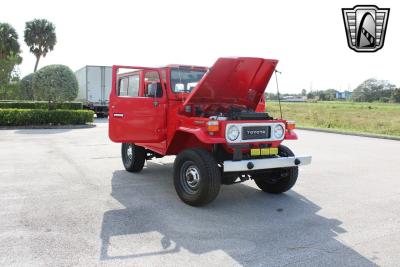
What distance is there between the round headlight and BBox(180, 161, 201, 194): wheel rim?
626 mm

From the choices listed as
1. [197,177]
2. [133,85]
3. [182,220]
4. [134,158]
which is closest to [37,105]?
[134,158]

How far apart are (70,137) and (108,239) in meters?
10.7

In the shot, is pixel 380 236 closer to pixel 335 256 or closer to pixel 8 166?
pixel 335 256

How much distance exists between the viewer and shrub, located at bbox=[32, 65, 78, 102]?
2009cm

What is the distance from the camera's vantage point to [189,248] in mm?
4090

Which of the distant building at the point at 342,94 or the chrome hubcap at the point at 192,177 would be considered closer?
the chrome hubcap at the point at 192,177

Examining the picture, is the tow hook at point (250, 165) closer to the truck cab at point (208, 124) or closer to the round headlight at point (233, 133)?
the truck cab at point (208, 124)

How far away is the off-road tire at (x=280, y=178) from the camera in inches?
239

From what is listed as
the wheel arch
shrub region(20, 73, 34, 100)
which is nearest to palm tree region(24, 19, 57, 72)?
shrub region(20, 73, 34, 100)

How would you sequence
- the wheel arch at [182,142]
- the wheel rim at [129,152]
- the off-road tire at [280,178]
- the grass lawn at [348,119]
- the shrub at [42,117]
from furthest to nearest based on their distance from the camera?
the grass lawn at [348,119]
the shrub at [42,117]
the wheel rim at [129,152]
the wheel arch at [182,142]
the off-road tire at [280,178]

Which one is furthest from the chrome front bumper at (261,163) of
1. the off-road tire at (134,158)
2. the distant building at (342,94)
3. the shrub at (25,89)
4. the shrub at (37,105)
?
the distant building at (342,94)

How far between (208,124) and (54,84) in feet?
55.2

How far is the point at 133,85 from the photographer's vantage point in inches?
280

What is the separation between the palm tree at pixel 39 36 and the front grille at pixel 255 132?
40.3 metres
